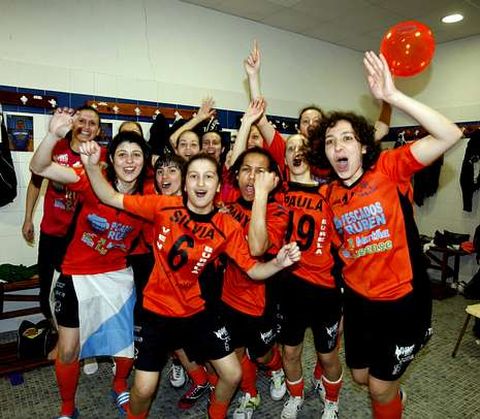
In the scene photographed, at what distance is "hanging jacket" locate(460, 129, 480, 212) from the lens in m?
5.06

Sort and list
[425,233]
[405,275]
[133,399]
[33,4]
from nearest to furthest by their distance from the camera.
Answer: [405,275]
[133,399]
[33,4]
[425,233]

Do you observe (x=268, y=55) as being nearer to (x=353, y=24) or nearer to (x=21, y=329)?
(x=353, y=24)

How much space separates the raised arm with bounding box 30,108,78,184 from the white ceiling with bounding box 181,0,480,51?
10.0 feet

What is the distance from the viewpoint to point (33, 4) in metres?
3.38

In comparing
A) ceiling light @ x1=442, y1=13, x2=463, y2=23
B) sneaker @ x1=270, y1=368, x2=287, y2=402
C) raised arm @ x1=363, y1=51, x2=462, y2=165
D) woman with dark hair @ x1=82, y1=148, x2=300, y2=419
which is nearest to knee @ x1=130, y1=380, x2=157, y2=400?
woman with dark hair @ x1=82, y1=148, x2=300, y2=419

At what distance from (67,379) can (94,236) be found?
0.81 m

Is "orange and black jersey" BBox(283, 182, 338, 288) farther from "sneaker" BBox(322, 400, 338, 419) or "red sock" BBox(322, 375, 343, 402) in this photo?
"sneaker" BBox(322, 400, 338, 419)

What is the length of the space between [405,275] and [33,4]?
3756 millimetres

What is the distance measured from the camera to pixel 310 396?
2557mm

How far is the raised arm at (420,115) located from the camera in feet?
4.80

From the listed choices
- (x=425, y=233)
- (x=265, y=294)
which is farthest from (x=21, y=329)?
(x=425, y=233)

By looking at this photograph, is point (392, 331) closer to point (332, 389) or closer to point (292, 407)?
point (332, 389)

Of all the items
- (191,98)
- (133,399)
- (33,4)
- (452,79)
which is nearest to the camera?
(133,399)

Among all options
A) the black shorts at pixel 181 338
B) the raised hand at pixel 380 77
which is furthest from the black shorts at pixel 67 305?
the raised hand at pixel 380 77
